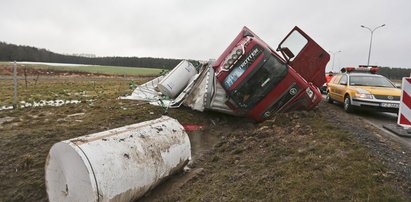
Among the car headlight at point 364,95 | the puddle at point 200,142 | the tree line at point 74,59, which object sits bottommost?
the puddle at point 200,142

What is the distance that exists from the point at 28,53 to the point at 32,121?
8914cm

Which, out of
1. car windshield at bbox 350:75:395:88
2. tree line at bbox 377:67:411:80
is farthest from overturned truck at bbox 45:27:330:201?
tree line at bbox 377:67:411:80

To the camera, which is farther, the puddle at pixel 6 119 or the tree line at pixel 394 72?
the tree line at pixel 394 72

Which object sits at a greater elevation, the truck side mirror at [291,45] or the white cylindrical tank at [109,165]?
the truck side mirror at [291,45]

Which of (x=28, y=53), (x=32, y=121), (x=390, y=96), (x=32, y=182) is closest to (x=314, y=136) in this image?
(x=32, y=182)

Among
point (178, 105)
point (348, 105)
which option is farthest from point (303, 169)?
point (348, 105)

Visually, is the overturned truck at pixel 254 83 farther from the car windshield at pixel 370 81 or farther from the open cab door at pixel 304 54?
the car windshield at pixel 370 81

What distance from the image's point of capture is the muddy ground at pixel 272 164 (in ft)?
12.1

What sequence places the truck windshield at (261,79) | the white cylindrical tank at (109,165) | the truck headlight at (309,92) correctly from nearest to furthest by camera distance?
the white cylindrical tank at (109,165), the truck windshield at (261,79), the truck headlight at (309,92)

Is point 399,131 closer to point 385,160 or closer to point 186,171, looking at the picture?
point 385,160

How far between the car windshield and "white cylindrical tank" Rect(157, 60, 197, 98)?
6.17 meters

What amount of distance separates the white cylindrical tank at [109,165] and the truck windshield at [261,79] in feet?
12.8

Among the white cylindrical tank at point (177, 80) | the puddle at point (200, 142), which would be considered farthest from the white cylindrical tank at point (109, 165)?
the white cylindrical tank at point (177, 80)

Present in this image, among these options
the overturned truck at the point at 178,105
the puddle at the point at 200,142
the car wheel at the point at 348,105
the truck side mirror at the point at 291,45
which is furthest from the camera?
the car wheel at the point at 348,105
